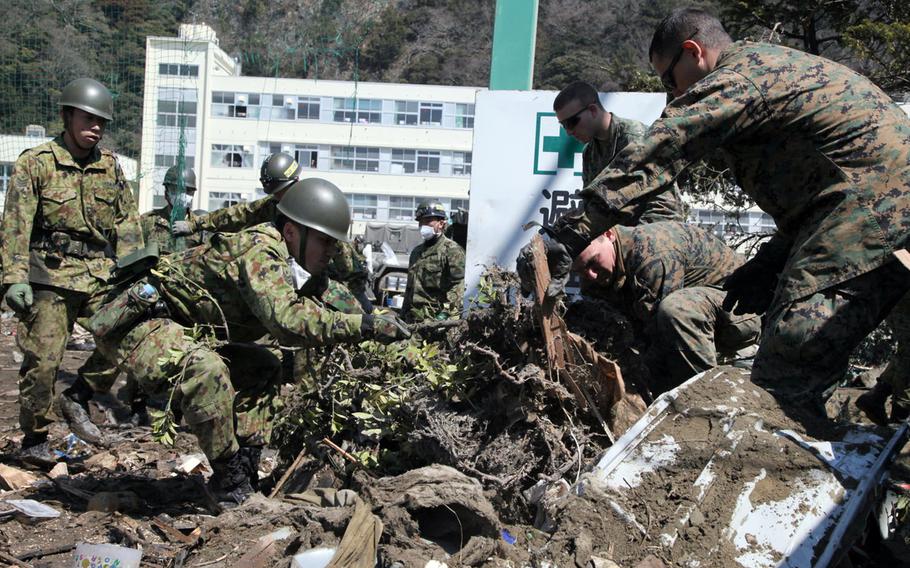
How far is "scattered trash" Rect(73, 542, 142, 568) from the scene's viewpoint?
9.81 feet

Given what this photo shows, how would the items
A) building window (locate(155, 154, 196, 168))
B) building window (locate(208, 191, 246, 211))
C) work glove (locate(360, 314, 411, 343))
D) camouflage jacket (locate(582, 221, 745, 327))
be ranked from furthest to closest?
building window (locate(208, 191, 246, 211)) < building window (locate(155, 154, 196, 168)) < camouflage jacket (locate(582, 221, 745, 327)) < work glove (locate(360, 314, 411, 343))

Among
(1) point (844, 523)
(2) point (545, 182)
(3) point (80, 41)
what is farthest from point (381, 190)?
(1) point (844, 523)

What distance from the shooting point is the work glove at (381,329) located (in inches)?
145

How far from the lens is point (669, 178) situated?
2717 mm

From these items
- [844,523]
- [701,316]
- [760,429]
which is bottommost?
[844,523]

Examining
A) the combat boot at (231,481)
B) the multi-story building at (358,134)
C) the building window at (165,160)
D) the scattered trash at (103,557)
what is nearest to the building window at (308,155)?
the multi-story building at (358,134)

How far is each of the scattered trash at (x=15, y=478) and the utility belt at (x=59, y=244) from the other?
4.10 ft

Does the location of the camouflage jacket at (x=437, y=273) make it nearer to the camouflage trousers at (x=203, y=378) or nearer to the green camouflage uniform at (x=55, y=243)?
the green camouflage uniform at (x=55, y=243)

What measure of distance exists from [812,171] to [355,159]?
42396 mm

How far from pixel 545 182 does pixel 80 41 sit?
10572mm

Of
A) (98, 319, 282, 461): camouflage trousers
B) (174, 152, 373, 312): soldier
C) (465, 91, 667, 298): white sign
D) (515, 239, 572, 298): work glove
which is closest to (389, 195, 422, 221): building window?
(174, 152, 373, 312): soldier

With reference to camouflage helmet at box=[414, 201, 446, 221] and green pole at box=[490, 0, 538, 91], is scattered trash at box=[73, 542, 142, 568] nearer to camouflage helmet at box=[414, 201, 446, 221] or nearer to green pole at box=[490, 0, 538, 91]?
green pole at box=[490, 0, 538, 91]

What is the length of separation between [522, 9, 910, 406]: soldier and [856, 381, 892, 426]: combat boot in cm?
113

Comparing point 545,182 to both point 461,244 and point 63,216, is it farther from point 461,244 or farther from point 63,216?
point 461,244
